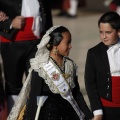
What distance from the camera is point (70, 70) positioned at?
4.10 metres

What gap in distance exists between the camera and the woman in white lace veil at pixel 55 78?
13.1 feet

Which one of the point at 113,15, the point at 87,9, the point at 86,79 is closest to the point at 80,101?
the point at 86,79

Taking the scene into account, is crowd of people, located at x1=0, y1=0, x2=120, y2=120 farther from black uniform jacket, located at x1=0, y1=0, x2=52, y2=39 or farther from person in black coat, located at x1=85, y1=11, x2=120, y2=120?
black uniform jacket, located at x1=0, y1=0, x2=52, y2=39

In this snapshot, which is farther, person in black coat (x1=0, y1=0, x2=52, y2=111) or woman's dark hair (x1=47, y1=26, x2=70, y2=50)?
person in black coat (x1=0, y1=0, x2=52, y2=111)

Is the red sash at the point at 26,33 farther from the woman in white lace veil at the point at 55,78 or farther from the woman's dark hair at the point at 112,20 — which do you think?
the woman's dark hair at the point at 112,20

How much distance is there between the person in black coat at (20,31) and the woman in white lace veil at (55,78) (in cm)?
65

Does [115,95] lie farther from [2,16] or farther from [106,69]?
[2,16]

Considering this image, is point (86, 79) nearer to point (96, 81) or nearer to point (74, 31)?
point (96, 81)

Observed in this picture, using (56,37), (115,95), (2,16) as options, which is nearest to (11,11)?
(2,16)

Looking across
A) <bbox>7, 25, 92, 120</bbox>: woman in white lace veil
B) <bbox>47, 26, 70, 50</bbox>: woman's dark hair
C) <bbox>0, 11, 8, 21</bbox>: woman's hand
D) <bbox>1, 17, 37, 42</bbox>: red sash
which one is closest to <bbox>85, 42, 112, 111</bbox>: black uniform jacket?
<bbox>7, 25, 92, 120</bbox>: woman in white lace veil

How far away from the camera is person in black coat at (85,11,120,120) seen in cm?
410

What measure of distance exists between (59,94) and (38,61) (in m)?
0.31

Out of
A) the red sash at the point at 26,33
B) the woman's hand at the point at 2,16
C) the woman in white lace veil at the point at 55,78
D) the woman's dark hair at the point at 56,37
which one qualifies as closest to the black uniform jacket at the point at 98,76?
Answer: the woman in white lace veil at the point at 55,78

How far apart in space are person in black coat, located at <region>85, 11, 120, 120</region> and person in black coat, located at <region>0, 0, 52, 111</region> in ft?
2.55
